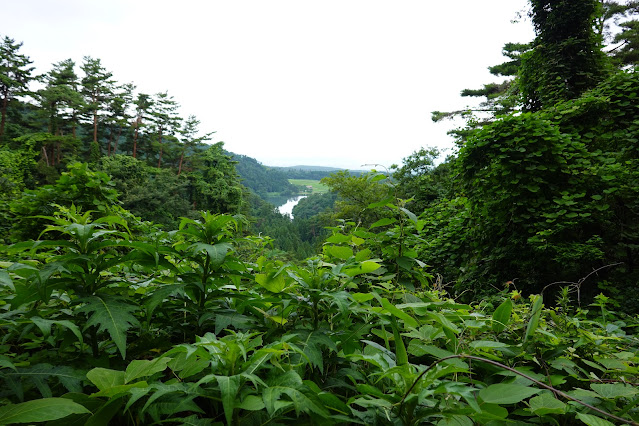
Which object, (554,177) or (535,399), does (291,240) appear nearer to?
(554,177)

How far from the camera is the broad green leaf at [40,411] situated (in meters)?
0.74

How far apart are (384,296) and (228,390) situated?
1.18 m

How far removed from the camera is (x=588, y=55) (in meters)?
7.50

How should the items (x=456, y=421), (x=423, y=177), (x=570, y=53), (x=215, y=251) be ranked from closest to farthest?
(x=456, y=421) → (x=215, y=251) → (x=570, y=53) → (x=423, y=177)

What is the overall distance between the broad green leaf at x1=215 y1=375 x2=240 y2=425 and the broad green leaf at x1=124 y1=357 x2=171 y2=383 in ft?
0.70

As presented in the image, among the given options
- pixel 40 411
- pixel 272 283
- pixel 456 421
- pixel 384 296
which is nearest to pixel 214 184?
pixel 384 296

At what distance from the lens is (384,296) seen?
70.2 inches

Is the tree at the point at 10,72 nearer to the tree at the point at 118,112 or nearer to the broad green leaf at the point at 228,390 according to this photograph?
the tree at the point at 118,112

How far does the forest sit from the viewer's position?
896 mm

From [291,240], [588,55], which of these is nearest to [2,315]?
[588,55]

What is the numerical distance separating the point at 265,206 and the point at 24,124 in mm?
50609

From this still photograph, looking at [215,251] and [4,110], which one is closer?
[215,251]

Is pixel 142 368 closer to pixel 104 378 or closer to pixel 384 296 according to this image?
pixel 104 378

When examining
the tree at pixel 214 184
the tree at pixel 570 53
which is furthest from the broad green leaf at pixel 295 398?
the tree at pixel 214 184
